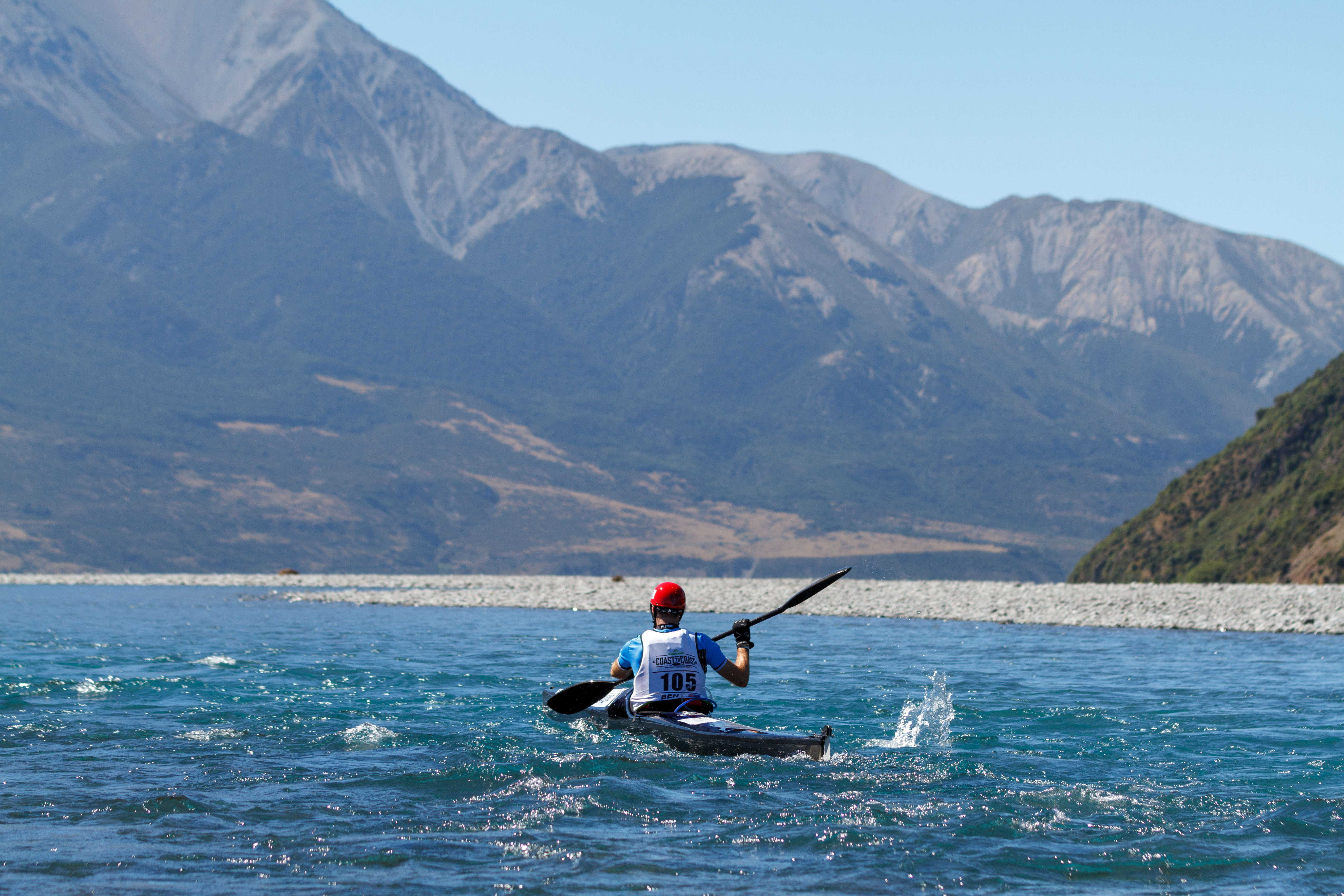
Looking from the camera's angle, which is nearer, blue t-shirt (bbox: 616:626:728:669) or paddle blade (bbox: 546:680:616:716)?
blue t-shirt (bbox: 616:626:728:669)

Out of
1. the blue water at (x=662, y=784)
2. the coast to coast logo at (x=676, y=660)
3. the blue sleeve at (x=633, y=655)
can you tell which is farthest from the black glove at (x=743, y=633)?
the blue water at (x=662, y=784)

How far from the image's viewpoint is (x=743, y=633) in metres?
19.0

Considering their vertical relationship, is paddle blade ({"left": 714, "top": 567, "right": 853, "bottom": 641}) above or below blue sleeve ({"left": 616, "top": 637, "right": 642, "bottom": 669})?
above

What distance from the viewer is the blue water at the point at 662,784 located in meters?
12.1

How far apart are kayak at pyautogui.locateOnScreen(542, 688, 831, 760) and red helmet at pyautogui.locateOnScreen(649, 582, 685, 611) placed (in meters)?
1.51

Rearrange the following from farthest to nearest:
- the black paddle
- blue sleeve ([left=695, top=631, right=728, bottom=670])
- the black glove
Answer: the black paddle → the black glove → blue sleeve ([left=695, top=631, right=728, bottom=670])

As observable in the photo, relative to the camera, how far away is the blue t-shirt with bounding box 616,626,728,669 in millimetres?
18094

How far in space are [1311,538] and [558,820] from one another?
57.3 metres

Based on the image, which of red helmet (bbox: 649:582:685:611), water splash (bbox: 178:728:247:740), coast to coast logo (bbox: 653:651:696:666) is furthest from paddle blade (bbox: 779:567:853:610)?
water splash (bbox: 178:728:247:740)

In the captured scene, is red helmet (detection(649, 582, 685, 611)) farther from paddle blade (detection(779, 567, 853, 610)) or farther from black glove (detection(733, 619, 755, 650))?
paddle blade (detection(779, 567, 853, 610))

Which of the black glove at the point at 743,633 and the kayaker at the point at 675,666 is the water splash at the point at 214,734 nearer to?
the kayaker at the point at 675,666

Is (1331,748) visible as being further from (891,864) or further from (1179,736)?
(891,864)

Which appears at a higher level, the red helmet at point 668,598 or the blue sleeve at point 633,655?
the red helmet at point 668,598

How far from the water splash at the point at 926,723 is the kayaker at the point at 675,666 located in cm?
288
